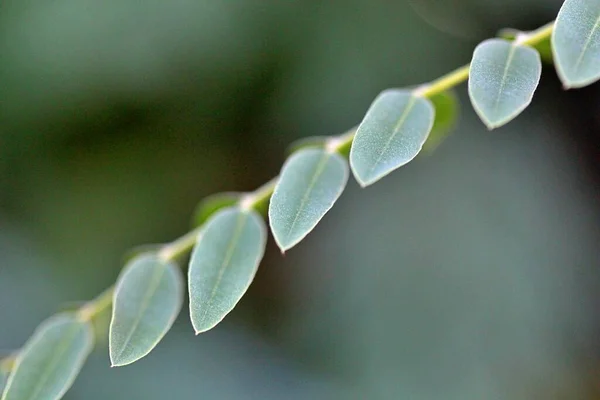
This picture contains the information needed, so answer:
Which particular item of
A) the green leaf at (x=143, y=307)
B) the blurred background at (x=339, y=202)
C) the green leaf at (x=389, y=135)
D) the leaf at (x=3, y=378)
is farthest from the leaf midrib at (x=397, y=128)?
the blurred background at (x=339, y=202)

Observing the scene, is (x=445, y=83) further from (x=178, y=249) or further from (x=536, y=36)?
(x=178, y=249)

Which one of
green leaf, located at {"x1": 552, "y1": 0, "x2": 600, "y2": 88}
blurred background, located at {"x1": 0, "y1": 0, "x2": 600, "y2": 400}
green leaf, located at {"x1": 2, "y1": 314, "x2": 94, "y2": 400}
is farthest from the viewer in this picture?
Result: blurred background, located at {"x1": 0, "y1": 0, "x2": 600, "y2": 400}

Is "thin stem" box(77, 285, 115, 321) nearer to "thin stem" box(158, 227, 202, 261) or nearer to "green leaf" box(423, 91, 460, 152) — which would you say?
"thin stem" box(158, 227, 202, 261)

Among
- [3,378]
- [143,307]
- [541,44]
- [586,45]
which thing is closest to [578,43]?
[586,45]

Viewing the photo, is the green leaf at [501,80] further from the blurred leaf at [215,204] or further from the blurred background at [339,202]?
the blurred background at [339,202]

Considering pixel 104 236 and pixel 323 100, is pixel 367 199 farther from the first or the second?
pixel 104 236

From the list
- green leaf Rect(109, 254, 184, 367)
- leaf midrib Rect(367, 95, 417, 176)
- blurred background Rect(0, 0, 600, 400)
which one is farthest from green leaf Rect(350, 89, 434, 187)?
blurred background Rect(0, 0, 600, 400)
